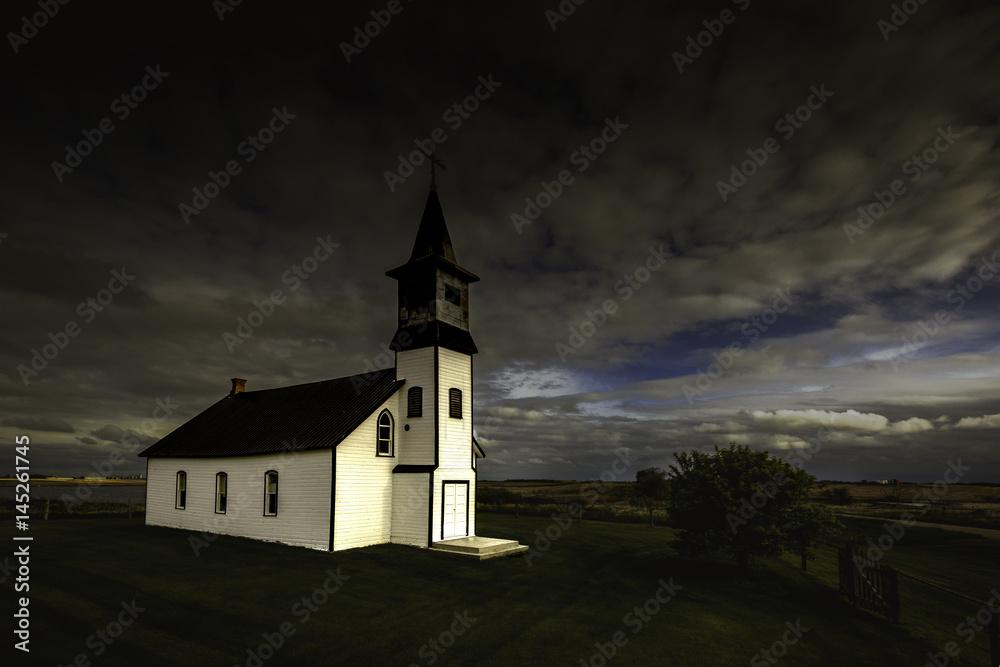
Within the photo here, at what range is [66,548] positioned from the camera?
19.1 meters

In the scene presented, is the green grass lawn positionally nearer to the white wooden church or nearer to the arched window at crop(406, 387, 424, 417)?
the white wooden church

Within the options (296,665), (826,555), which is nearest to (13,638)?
(296,665)

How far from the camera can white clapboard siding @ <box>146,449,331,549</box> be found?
20.4 m

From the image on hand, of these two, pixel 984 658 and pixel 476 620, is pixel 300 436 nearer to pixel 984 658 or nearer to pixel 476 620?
pixel 476 620

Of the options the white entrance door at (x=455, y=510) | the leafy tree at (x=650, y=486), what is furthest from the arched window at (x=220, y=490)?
the leafy tree at (x=650, y=486)

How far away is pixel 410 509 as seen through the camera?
21484mm

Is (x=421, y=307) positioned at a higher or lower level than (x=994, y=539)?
higher

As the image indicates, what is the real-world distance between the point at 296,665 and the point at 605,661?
225 inches

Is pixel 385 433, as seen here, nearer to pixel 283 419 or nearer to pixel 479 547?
pixel 283 419
